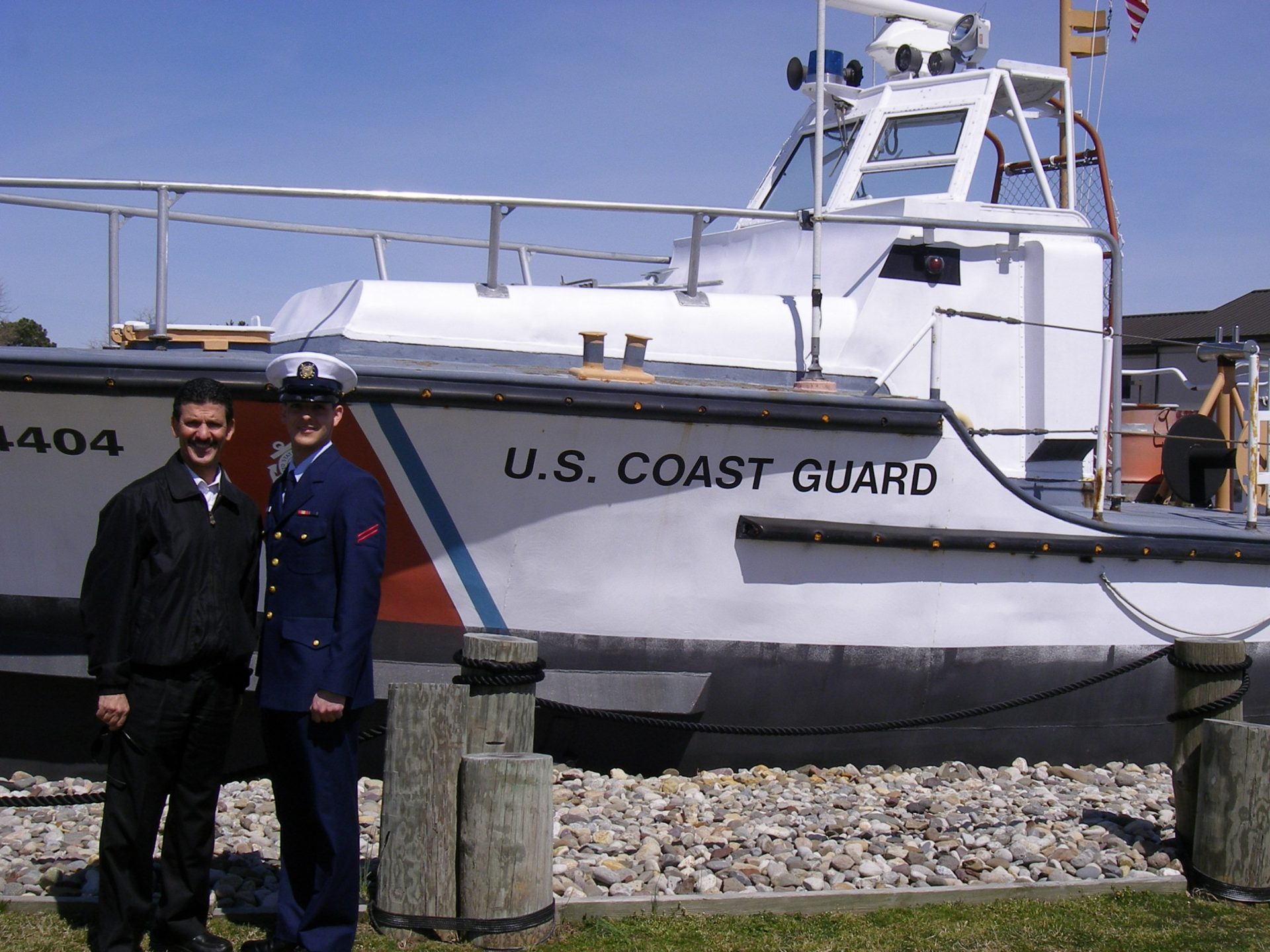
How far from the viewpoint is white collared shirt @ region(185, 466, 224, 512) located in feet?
10.2

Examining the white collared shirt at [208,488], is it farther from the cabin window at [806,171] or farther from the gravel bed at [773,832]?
the cabin window at [806,171]

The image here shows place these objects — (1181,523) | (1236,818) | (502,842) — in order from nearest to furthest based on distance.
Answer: (502,842) < (1236,818) < (1181,523)

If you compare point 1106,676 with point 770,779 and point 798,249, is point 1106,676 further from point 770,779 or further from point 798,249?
point 798,249

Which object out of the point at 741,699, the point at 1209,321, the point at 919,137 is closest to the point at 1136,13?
the point at 919,137

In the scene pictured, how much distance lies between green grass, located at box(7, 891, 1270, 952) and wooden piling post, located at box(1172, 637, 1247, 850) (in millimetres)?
454

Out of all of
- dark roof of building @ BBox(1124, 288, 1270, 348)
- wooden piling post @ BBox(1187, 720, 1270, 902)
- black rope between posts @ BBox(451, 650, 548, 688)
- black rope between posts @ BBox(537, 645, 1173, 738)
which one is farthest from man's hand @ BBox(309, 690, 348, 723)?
dark roof of building @ BBox(1124, 288, 1270, 348)

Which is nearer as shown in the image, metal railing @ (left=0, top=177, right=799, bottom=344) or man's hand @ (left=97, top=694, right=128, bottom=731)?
man's hand @ (left=97, top=694, right=128, bottom=731)

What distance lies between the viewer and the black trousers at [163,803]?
3.00 meters

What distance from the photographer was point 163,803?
10.2 ft

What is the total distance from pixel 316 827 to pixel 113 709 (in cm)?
58

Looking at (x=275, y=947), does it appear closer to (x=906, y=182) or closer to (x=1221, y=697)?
(x=1221, y=697)

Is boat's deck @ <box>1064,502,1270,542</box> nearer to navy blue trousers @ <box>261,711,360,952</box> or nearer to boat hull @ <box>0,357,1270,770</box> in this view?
boat hull @ <box>0,357,1270,770</box>

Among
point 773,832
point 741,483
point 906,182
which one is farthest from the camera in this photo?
point 906,182

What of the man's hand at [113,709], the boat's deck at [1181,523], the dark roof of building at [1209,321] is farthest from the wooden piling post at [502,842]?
the dark roof of building at [1209,321]
